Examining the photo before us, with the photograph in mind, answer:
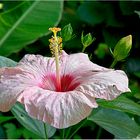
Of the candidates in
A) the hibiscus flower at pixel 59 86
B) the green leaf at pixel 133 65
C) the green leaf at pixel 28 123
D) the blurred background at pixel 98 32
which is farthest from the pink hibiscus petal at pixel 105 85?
the green leaf at pixel 133 65

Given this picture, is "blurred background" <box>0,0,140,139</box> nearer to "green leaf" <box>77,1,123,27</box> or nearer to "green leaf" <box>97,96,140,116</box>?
"green leaf" <box>77,1,123,27</box>

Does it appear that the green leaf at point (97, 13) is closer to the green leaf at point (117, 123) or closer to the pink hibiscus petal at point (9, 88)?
the green leaf at point (117, 123)

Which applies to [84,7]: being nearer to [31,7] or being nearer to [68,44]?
[68,44]

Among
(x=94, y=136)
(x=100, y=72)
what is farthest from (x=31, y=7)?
(x=94, y=136)

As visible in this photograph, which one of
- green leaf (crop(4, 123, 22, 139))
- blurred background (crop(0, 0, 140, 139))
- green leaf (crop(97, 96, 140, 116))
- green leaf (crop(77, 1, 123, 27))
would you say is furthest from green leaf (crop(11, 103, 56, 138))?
green leaf (crop(77, 1, 123, 27))

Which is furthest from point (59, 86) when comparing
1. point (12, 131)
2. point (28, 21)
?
point (12, 131)

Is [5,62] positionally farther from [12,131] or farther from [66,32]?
[12,131]
